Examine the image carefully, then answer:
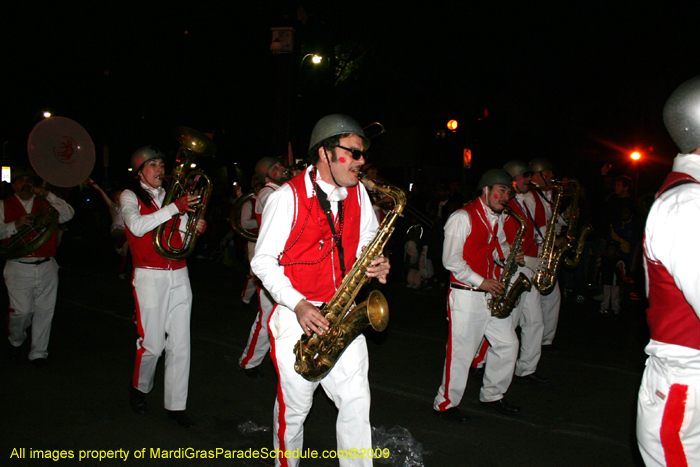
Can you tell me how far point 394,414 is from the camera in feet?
15.2

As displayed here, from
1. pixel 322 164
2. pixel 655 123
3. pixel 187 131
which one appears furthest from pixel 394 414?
pixel 655 123

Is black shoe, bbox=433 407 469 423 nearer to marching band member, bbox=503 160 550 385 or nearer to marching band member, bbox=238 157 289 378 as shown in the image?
marching band member, bbox=503 160 550 385

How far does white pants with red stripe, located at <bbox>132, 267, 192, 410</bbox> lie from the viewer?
4176 millimetres

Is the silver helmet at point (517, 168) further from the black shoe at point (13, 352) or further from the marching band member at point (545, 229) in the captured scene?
the black shoe at point (13, 352)

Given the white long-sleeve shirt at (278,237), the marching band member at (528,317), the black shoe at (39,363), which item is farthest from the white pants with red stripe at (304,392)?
the black shoe at (39,363)

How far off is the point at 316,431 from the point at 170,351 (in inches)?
55.3

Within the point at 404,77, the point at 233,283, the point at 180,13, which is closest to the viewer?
the point at 233,283

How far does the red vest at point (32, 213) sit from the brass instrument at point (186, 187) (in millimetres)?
2363

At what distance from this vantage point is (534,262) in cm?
579

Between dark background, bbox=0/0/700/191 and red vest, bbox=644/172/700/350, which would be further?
dark background, bbox=0/0/700/191

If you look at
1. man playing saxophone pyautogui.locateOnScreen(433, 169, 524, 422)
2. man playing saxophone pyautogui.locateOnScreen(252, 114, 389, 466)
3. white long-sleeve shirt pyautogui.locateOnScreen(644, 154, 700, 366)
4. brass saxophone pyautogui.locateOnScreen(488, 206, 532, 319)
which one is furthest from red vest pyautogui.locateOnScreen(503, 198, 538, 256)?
white long-sleeve shirt pyautogui.locateOnScreen(644, 154, 700, 366)

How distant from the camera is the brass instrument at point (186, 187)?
A: 4.27 metres

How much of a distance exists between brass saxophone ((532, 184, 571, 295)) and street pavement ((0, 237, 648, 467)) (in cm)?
105

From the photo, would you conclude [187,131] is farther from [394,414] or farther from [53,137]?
[394,414]
